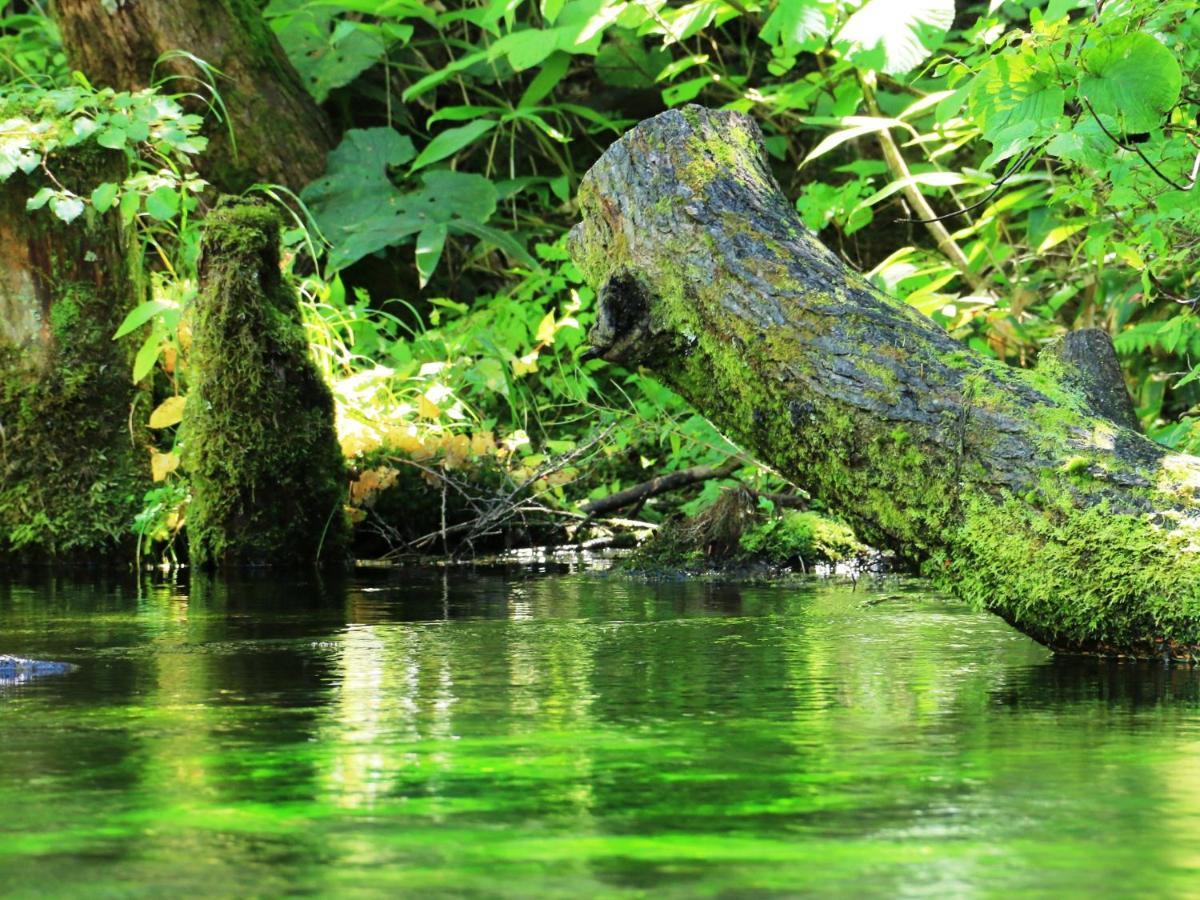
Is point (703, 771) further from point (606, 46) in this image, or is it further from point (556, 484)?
point (606, 46)

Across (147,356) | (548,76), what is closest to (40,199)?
(147,356)

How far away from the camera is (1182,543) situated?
3451 millimetres

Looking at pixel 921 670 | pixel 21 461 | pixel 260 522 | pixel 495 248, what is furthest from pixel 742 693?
pixel 495 248

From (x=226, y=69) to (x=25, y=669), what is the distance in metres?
6.06

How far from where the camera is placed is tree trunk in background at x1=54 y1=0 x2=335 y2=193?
28.7ft

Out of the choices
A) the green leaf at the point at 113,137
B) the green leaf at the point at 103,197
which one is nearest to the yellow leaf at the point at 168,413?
the green leaf at the point at 103,197

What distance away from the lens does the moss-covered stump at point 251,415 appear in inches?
255

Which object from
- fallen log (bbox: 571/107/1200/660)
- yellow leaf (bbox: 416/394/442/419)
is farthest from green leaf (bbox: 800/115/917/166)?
fallen log (bbox: 571/107/1200/660)

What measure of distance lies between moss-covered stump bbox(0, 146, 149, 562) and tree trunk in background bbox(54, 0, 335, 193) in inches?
70.7

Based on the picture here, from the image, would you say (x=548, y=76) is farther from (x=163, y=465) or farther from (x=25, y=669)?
(x=25, y=669)

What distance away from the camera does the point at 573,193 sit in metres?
Answer: 10.2

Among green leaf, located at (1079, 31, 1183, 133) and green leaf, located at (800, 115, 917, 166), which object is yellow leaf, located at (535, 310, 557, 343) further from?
green leaf, located at (1079, 31, 1183, 133)

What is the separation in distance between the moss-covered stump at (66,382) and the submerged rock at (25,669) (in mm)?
3353

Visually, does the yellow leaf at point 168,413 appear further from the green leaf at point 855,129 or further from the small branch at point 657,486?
the green leaf at point 855,129
